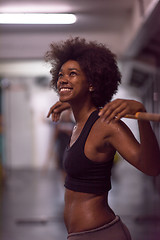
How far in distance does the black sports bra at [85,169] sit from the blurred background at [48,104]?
0.65 m

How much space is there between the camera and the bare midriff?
1607mm

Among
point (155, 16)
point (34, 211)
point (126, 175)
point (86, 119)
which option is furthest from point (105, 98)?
point (126, 175)

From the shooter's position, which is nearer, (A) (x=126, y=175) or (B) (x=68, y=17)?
(B) (x=68, y=17)

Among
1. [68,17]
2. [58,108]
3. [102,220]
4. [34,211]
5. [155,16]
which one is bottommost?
[34,211]

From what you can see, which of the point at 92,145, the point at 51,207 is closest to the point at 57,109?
the point at 92,145

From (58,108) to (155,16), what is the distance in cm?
215

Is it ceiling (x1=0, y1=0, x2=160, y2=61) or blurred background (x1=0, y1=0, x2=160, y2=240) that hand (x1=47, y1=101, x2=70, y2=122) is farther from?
ceiling (x1=0, y1=0, x2=160, y2=61)

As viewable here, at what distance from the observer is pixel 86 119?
1709 millimetres

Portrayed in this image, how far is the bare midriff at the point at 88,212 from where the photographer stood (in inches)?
63.3

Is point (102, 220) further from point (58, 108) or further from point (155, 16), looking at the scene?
point (155, 16)

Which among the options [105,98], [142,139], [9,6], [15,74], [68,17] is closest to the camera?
[142,139]

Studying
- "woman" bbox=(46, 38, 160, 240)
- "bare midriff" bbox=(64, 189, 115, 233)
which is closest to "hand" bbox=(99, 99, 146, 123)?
"woman" bbox=(46, 38, 160, 240)

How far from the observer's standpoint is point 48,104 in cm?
1034

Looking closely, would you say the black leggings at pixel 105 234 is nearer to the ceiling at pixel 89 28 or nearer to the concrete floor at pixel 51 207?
the concrete floor at pixel 51 207
